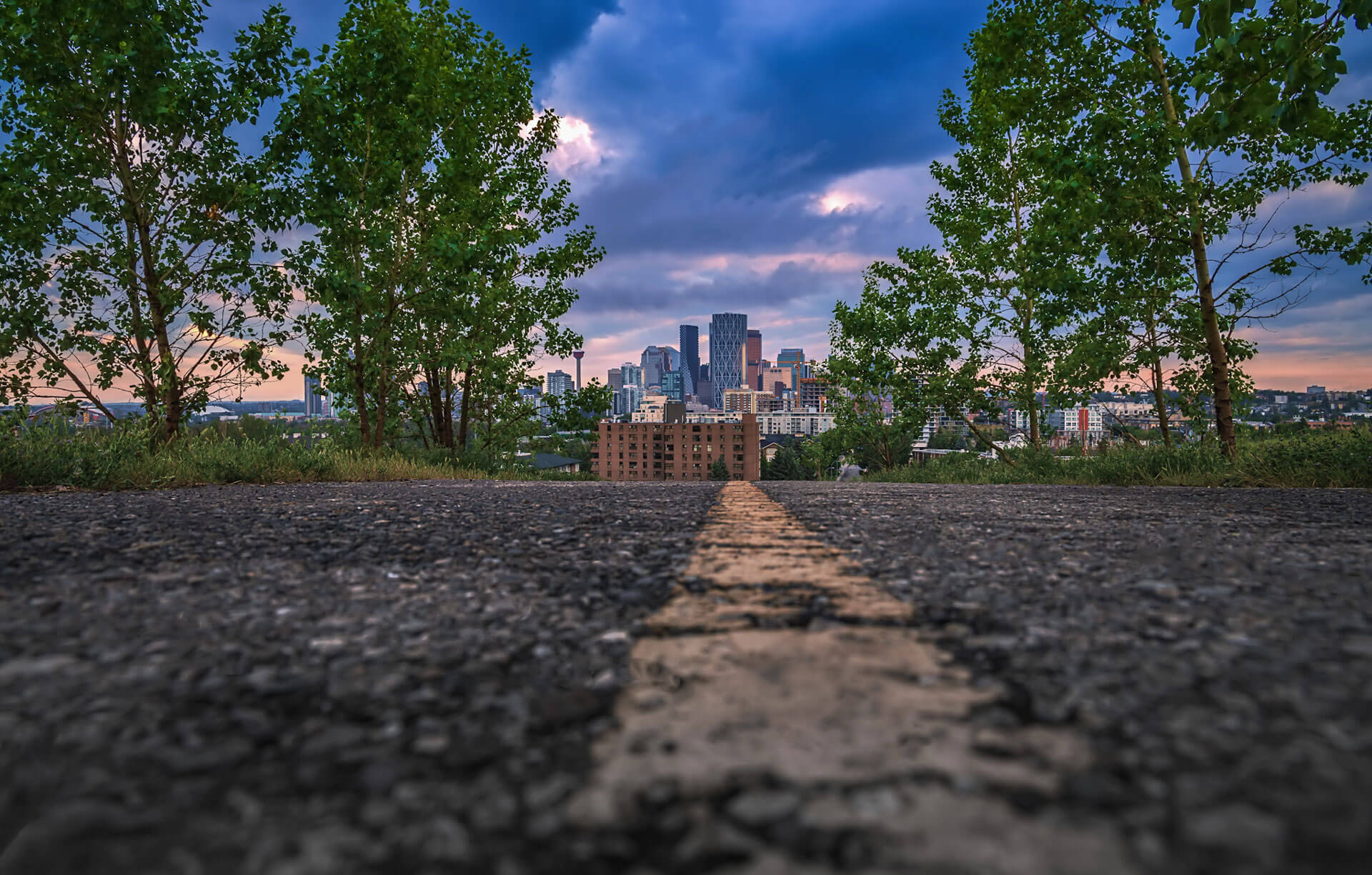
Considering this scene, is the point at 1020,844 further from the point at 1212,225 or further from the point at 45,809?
the point at 1212,225

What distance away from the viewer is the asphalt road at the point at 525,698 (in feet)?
2.51

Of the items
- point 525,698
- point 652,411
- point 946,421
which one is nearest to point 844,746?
point 525,698

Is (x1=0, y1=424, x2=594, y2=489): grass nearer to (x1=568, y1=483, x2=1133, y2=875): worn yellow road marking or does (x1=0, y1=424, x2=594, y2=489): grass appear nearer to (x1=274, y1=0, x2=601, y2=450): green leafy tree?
(x1=274, y1=0, x2=601, y2=450): green leafy tree

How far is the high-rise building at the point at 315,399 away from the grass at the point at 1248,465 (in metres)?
12.6

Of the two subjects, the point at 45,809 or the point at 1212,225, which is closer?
the point at 45,809

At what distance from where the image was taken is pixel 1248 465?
6938mm

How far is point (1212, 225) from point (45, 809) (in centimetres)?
1213

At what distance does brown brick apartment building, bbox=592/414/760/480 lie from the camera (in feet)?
293

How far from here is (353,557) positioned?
2547 millimetres

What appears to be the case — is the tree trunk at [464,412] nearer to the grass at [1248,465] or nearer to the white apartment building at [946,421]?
the white apartment building at [946,421]

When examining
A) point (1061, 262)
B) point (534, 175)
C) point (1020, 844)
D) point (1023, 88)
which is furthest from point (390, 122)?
point (1020, 844)

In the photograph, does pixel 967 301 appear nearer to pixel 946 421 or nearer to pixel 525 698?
pixel 946 421

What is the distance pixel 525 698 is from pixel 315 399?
14.6 meters

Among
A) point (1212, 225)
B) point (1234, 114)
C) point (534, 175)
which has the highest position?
point (534, 175)
